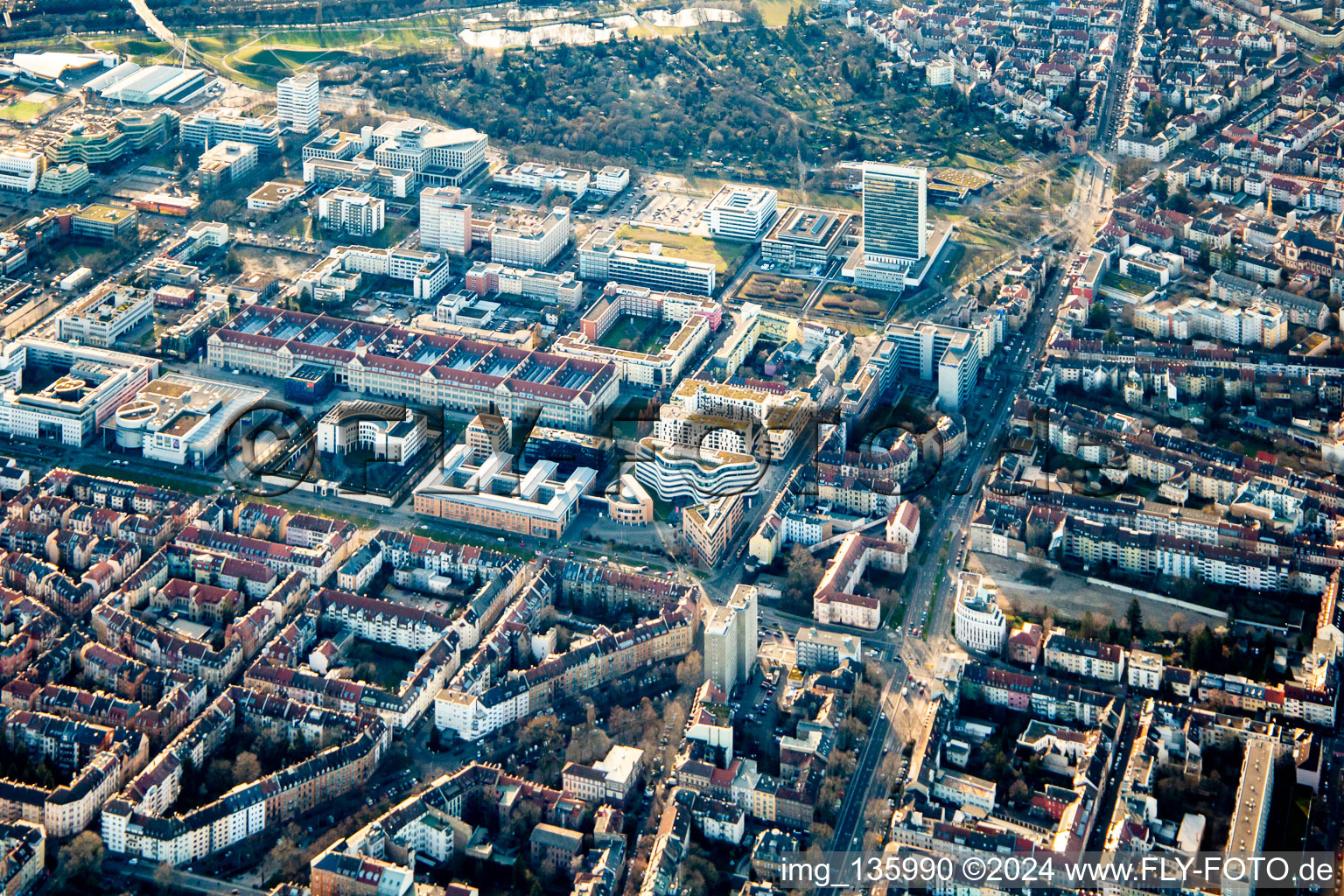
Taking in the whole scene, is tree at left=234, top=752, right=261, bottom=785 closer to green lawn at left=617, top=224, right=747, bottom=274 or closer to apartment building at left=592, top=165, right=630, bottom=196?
green lawn at left=617, top=224, right=747, bottom=274

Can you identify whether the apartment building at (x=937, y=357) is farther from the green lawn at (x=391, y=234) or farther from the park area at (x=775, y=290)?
the green lawn at (x=391, y=234)

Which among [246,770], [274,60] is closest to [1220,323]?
[246,770]

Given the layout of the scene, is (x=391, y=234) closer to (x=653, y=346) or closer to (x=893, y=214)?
(x=653, y=346)

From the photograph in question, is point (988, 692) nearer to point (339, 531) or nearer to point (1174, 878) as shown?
point (1174, 878)

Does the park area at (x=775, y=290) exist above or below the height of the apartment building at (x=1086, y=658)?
above

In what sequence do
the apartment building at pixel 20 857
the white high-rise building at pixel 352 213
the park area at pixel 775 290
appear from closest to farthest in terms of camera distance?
the apartment building at pixel 20 857, the park area at pixel 775 290, the white high-rise building at pixel 352 213

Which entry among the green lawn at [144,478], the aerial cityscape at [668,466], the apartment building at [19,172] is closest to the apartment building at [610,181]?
the aerial cityscape at [668,466]

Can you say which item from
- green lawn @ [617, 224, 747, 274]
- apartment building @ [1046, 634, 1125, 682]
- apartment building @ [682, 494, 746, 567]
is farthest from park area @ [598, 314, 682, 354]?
apartment building @ [1046, 634, 1125, 682]
